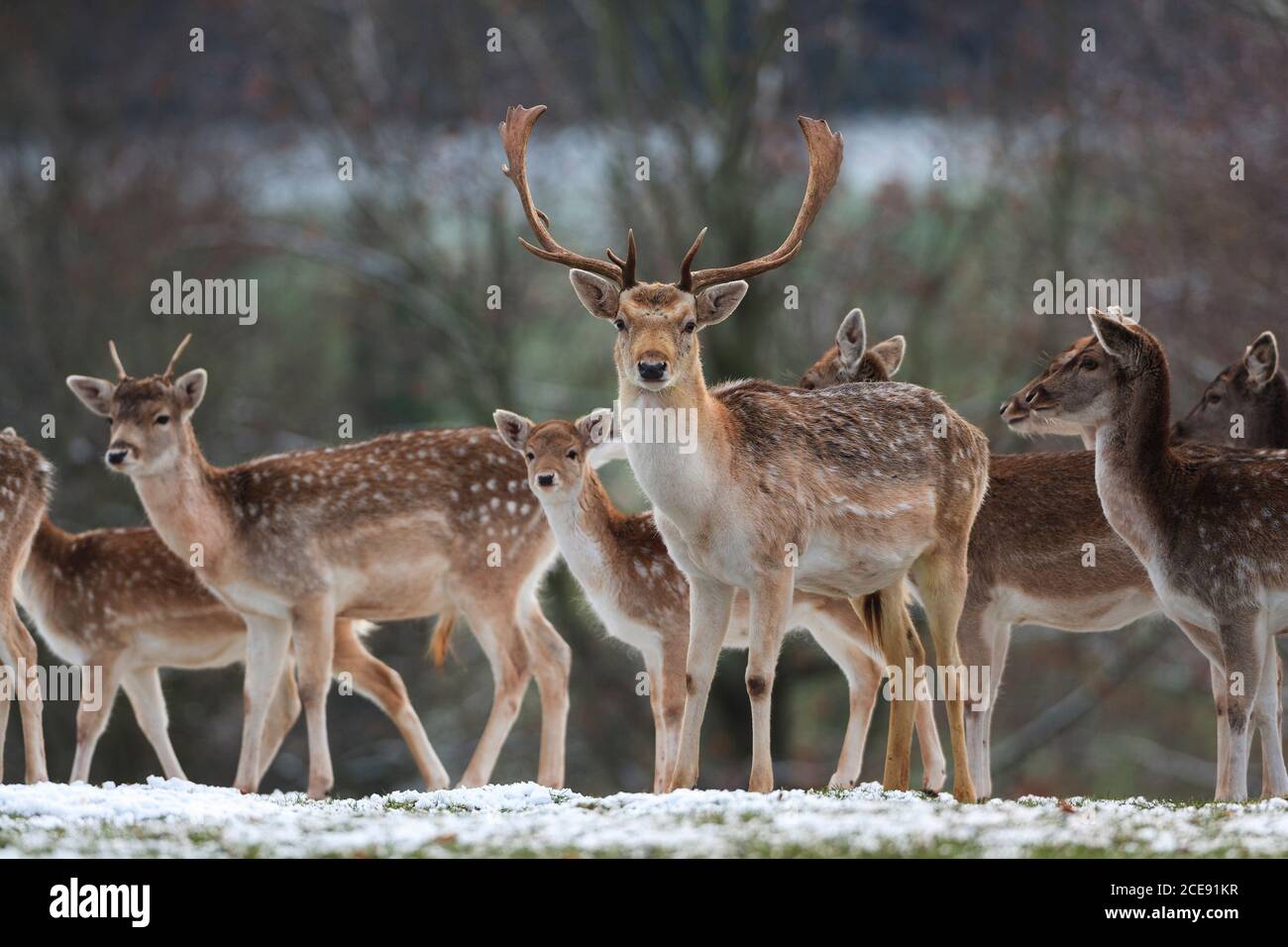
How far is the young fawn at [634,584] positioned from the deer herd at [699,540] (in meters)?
0.02

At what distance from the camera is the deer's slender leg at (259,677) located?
11875mm

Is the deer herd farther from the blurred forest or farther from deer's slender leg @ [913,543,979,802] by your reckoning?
the blurred forest

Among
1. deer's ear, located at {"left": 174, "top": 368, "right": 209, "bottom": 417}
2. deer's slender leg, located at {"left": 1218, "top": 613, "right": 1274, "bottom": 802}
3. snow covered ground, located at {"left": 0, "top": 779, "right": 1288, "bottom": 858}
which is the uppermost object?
deer's ear, located at {"left": 174, "top": 368, "right": 209, "bottom": 417}

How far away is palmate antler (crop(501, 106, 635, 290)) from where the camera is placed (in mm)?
9578

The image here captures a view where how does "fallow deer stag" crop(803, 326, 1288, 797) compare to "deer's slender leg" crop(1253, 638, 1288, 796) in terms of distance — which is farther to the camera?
"fallow deer stag" crop(803, 326, 1288, 797)

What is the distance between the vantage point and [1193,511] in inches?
395

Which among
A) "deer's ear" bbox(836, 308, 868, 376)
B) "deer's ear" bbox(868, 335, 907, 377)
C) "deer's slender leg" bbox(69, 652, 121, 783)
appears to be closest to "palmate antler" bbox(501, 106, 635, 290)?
"deer's ear" bbox(836, 308, 868, 376)

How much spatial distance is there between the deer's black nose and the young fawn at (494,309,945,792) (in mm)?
2102

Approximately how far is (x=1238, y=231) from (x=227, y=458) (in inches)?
446

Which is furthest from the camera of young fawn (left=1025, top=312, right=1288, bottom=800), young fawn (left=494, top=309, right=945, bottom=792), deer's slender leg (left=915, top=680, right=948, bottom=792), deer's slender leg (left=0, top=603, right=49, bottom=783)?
deer's slender leg (left=0, top=603, right=49, bottom=783)

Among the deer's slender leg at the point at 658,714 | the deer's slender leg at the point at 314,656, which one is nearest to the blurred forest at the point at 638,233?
the deer's slender leg at the point at 314,656

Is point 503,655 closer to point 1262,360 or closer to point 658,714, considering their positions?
point 658,714
